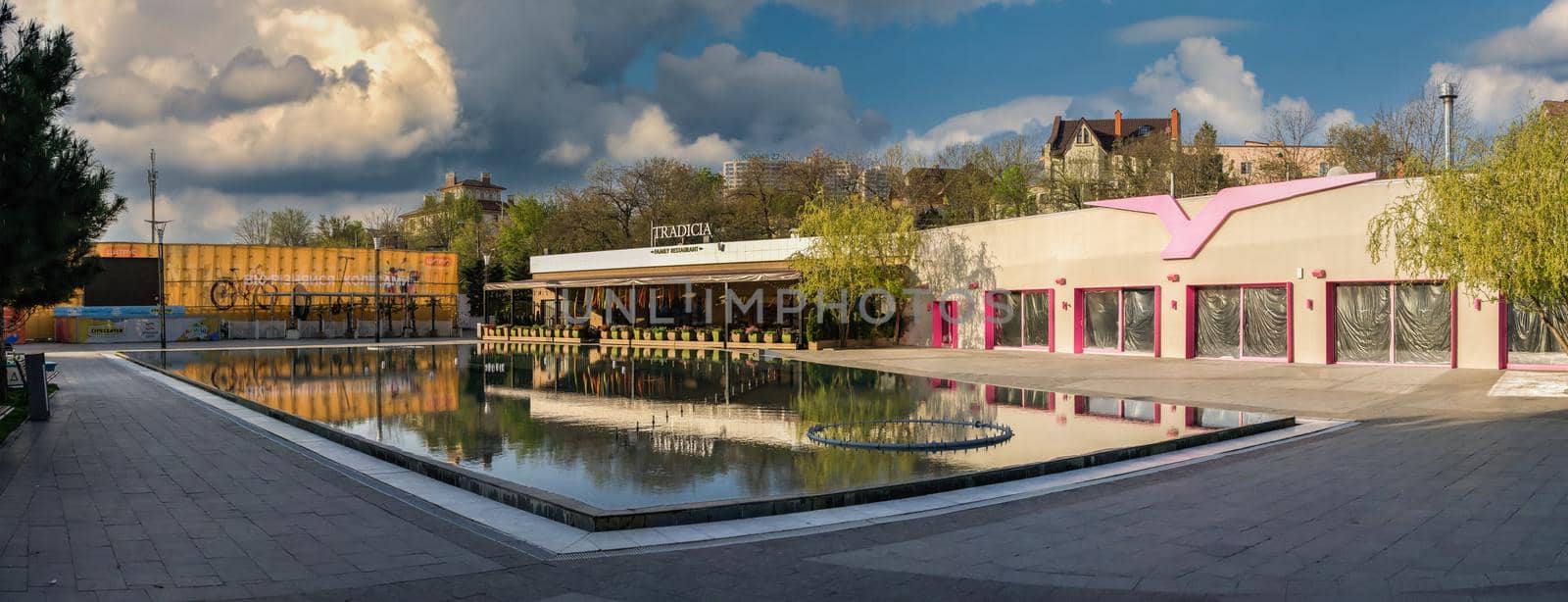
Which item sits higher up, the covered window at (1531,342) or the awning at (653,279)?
Answer: the awning at (653,279)

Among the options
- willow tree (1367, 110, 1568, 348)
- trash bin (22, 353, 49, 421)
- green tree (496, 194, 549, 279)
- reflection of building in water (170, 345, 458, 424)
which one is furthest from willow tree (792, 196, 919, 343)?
green tree (496, 194, 549, 279)

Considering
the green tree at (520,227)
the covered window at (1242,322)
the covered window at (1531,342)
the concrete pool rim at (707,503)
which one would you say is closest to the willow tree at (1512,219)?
the covered window at (1531,342)

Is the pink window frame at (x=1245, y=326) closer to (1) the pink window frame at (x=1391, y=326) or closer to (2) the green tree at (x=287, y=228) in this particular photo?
(1) the pink window frame at (x=1391, y=326)

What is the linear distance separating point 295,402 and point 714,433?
26.8 ft

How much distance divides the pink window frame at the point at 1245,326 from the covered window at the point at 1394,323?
0.88m

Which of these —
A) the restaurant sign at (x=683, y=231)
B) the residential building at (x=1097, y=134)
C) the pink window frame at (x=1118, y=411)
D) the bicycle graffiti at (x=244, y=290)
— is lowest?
the pink window frame at (x=1118, y=411)

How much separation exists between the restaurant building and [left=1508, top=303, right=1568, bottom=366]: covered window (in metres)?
0.03

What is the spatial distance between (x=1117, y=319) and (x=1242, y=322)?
139 inches

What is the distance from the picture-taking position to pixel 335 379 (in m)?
21.0

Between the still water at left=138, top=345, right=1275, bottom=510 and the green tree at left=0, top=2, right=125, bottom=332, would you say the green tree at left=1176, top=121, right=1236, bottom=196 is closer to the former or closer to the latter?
the still water at left=138, top=345, right=1275, bottom=510

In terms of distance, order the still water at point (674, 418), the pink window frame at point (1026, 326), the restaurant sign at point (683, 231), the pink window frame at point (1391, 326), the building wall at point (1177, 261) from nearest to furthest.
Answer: the still water at point (674, 418) < the pink window frame at point (1391, 326) < the building wall at point (1177, 261) < the pink window frame at point (1026, 326) < the restaurant sign at point (683, 231)

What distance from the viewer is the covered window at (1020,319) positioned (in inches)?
1098

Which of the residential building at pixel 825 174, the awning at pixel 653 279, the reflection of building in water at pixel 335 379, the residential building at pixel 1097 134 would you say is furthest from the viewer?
the residential building at pixel 1097 134

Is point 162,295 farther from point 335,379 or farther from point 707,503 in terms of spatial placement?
point 707,503
